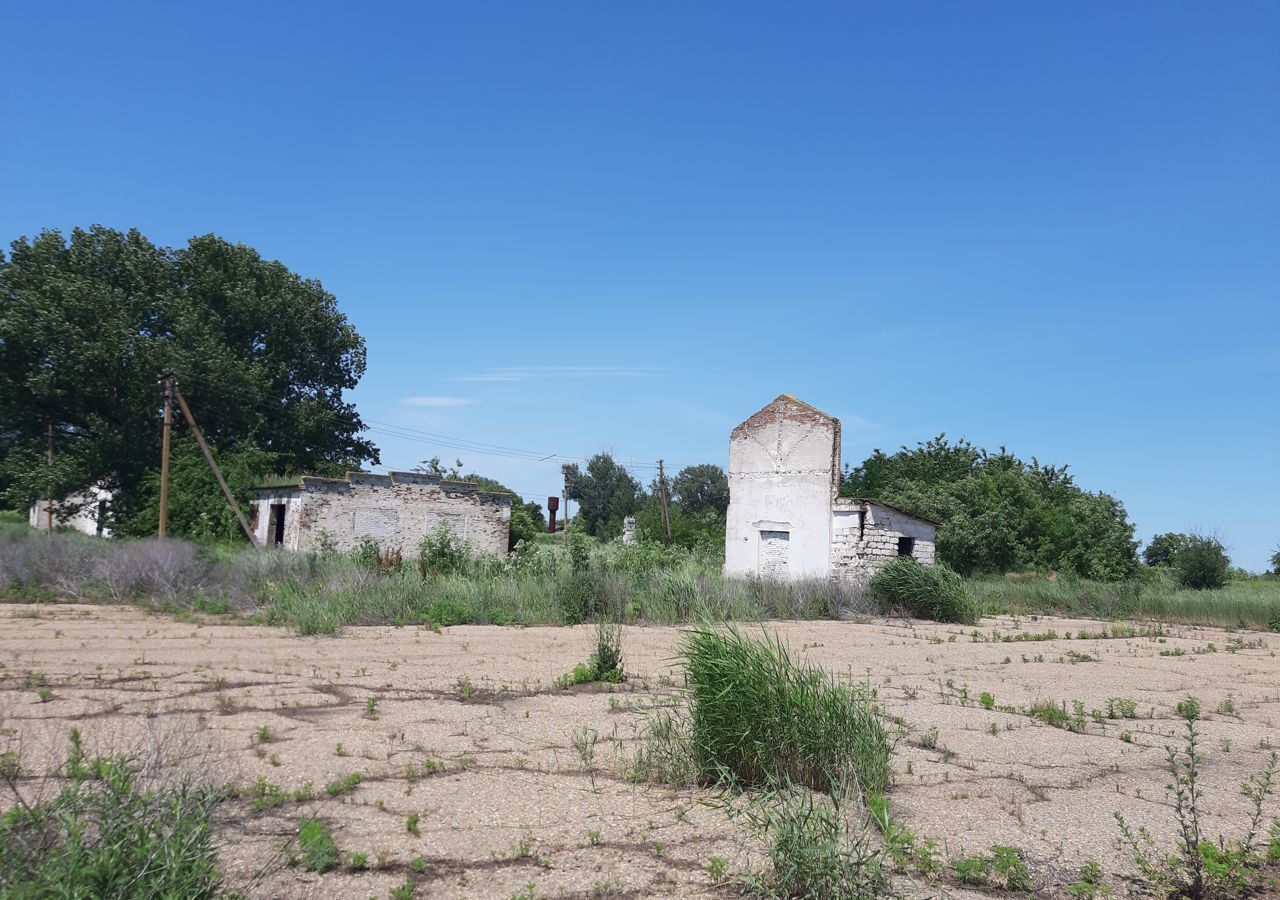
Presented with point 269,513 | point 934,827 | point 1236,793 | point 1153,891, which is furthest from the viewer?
point 269,513

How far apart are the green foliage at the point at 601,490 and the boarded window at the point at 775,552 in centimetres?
4032

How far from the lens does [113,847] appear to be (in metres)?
3.11

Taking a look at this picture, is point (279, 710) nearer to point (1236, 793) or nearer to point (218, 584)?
point (1236, 793)

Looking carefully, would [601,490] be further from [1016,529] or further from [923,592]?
[923,592]

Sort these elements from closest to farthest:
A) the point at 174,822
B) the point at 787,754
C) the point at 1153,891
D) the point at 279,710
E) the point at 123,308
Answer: the point at 174,822
the point at 1153,891
the point at 787,754
the point at 279,710
the point at 123,308

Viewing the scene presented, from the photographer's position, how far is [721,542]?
3123 cm

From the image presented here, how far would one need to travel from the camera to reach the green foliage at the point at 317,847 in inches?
153

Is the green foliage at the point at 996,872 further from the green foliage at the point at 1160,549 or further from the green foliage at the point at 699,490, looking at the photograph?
the green foliage at the point at 699,490

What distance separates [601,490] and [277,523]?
128 ft

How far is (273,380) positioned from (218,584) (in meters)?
23.4

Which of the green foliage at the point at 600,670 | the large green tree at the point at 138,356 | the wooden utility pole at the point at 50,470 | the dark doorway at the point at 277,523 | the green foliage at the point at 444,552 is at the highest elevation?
the large green tree at the point at 138,356

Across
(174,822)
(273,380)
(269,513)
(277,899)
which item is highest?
(273,380)

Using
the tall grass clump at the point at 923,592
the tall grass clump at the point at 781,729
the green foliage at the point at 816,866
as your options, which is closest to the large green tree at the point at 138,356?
the tall grass clump at the point at 923,592

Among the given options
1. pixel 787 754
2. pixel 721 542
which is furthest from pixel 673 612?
pixel 721 542
